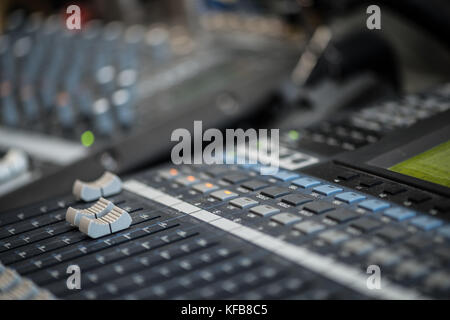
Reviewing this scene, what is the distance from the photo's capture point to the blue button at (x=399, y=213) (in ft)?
2.09

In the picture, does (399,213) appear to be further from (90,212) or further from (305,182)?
(90,212)

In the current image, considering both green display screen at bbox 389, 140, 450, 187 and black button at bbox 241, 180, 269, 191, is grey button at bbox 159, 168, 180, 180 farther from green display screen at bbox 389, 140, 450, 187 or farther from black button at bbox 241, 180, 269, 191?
green display screen at bbox 389, 140, 450, 187

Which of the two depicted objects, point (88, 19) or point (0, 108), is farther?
point (88, 19)

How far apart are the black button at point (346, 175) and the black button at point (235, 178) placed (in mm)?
121

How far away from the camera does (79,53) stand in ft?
4.92

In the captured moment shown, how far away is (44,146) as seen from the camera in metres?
1.24

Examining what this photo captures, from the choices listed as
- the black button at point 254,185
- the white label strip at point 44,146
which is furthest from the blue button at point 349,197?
the white label strip at point 44,146

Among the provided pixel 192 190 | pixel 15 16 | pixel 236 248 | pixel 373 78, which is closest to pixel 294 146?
pixel 192 190

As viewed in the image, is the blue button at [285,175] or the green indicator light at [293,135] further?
the green indicator light at [293,135]

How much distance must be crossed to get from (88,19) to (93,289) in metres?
1.24

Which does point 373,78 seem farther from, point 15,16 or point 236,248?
point 15,16

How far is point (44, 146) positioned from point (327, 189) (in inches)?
27.7

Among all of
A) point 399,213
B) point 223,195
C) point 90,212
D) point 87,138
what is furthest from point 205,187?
point 87,138

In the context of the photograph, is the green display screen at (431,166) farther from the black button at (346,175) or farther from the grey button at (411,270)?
the grey button at (411,270)
